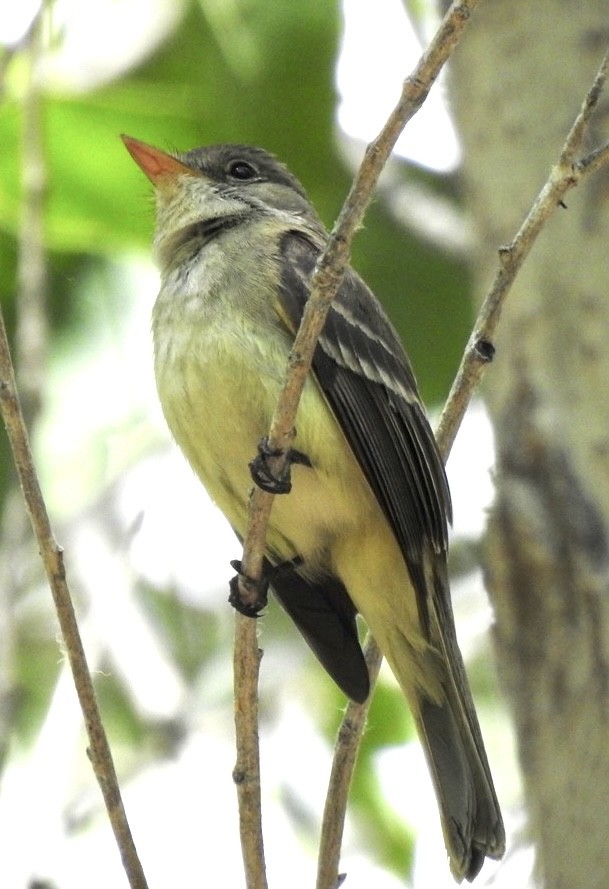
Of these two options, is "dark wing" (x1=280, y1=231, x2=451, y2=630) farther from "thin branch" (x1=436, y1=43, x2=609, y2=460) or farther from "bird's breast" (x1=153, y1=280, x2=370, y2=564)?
"thin branch" (x1=436, y1=43, x2=609, y2=460)

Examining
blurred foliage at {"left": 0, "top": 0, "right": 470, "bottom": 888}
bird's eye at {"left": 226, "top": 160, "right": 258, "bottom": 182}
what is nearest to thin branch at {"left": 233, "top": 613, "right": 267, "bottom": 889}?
bird's eye at {"left": 226, "top": 160, "right": 258, "bottom": 182}

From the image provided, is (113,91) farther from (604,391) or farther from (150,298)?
(604,391)

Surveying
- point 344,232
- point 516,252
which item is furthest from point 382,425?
point 344,232

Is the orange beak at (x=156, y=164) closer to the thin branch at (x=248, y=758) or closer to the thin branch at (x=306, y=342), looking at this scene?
the thin branch at (x=306, y=342)

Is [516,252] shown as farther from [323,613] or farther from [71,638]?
[323,613]

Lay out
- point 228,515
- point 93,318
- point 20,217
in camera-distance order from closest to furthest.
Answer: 1. point 228,515
2. point 20,217
3. point 93,318

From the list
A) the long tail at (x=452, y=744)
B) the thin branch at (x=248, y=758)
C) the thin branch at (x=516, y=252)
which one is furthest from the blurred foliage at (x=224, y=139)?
the thin branch at (x=248, y=758)

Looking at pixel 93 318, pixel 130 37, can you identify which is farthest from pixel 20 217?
pixel 130 37
